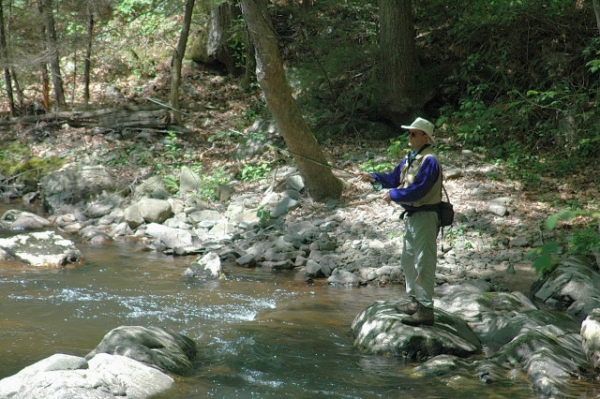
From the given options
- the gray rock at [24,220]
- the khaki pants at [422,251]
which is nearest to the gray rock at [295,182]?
the gray rock at [24,220]

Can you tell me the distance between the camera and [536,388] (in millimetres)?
4379

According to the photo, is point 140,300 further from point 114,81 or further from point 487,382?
point 114,81

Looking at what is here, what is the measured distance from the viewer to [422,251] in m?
5.02

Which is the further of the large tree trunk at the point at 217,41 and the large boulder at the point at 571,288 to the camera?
the large tree trunk at the point at 217,41

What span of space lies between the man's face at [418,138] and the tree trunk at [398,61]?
281 inches

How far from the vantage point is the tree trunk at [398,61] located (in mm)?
11758

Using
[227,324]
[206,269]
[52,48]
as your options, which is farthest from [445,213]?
[52,48]

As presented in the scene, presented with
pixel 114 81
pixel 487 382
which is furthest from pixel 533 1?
pixel 114 81

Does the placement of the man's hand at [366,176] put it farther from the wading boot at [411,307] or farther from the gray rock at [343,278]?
the gray rock at [343,278]

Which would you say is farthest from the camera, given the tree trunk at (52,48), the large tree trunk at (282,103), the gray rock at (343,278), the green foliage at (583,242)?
the tree trunk at (52,48)

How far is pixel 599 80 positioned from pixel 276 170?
19.1ft

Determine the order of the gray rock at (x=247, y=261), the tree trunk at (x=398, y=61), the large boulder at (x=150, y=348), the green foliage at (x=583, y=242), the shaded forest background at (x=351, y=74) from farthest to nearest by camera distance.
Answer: the tree trunk at (x=398, y=61) < the shaded forest background at (x=351, y=74) < the gray rock at (x=247, y=261) < the green foliage at (x=583, y=242) < the large boulder at (x=150, y=348)

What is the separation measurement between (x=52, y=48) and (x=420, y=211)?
41.1 feet

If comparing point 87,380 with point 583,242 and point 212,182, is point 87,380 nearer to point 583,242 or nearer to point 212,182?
point 583,242
